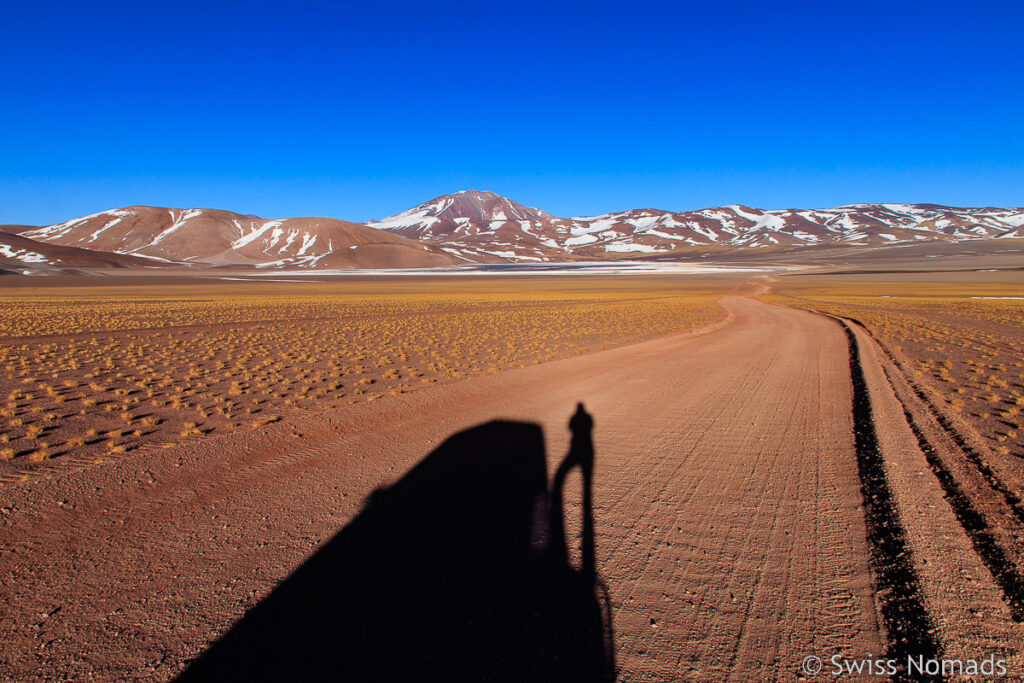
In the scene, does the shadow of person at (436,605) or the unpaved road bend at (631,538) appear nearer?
the shadow of person at (436,605)

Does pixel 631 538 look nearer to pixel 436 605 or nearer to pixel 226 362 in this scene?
pixel 436 605

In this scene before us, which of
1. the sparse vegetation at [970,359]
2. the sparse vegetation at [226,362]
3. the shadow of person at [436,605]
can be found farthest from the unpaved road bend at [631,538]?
the sparse vegetation at [226,362]

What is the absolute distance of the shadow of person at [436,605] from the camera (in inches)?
116

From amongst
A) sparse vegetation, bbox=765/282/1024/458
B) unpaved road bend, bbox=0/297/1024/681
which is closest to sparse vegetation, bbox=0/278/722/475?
unpaved road bend, bbox=0/297/1024/681

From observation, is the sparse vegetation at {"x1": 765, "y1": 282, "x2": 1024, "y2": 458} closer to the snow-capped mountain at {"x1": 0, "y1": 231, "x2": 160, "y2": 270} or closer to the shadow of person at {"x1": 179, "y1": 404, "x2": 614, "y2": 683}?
the shadow of person at {"x1": 179, "y1": 404, "x2": 614, "y2": 683}

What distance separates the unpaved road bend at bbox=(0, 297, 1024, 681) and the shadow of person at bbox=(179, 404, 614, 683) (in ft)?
0.64

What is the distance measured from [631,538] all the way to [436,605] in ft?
6.05

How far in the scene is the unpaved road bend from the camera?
3127 mm

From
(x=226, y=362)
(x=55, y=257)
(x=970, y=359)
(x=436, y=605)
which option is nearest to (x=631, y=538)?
(x=436, y=605)

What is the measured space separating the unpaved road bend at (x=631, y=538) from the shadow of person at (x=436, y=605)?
0.64ft

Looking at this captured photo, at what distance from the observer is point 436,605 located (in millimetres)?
3465

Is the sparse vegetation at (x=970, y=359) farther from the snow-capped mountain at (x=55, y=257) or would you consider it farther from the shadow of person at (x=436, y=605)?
the snow-capped mountain at (x=55, y=257)

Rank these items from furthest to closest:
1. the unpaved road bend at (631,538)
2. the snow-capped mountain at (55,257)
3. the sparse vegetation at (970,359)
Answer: the snow-capped mountain at (55,257) → the sparse vegetation at (970,359) → the unpaved road bend at (631,538)

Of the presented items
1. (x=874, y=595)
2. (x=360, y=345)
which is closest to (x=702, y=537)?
(x=874, y=595)
